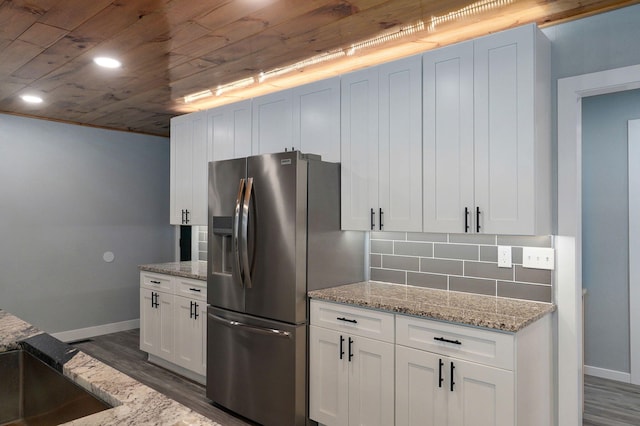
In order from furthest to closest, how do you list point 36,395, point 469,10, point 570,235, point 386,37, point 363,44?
1. point 363,44
2. point 386,37
3. point 570,235
4. point 469,10
5. point 36,395

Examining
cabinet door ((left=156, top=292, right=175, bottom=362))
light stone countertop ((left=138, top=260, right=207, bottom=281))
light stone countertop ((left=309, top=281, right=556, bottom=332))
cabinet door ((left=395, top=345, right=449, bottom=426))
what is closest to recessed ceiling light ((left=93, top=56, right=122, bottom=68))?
light stone countertop ((left=138, top=260, right=207, bottom=281))

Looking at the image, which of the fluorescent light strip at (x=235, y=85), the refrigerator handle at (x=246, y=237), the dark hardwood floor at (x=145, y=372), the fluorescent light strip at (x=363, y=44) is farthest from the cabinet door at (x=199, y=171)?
the dark hardwood floor at (x=145, y=372)

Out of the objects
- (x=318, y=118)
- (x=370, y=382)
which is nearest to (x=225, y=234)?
(x=318, y=118)

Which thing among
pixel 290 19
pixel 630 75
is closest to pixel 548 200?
pixel 630 75

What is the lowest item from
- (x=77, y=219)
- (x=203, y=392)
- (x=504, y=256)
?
(x=203, y=392)

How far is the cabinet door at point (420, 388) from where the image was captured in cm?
227

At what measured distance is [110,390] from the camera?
1.08m

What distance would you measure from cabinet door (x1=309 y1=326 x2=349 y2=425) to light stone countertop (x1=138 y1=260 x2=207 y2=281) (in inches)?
48.1

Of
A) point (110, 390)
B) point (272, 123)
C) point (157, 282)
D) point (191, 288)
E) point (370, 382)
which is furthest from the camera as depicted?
→ point (157, 282)

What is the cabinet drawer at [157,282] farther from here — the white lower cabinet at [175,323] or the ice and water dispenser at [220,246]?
the ice and water dispenser at [220,246]

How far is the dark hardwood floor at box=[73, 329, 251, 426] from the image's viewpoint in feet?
10.6

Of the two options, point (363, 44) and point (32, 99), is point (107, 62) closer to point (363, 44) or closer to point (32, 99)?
point (32, 99)

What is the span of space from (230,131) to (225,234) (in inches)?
43.4

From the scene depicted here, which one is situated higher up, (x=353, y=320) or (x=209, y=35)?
(x=209, y=35)
